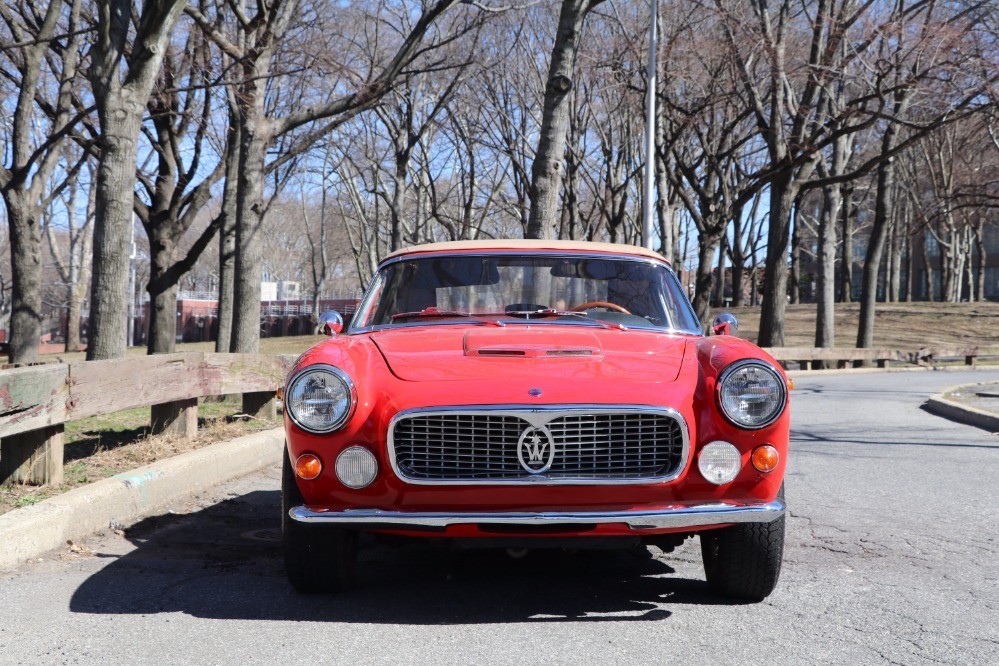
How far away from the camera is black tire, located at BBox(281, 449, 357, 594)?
13.7 feet

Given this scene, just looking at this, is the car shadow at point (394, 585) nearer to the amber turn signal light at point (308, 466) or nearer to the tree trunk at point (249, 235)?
the amber turn signal light at point (308, 466)

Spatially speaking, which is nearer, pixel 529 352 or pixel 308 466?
pixel 308 466

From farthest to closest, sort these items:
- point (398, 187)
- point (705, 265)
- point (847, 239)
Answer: point (847, 239) < point (398, 187) < point (705, 265)

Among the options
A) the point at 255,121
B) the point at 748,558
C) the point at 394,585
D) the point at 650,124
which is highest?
the point at 650,124

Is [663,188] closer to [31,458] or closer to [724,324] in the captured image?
[724,324]

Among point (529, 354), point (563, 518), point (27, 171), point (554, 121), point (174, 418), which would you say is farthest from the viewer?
point (27, 171)

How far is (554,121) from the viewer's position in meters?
14.5

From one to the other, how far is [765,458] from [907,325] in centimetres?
4039

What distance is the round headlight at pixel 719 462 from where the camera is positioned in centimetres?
400

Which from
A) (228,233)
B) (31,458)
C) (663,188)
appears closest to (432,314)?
(31,458)

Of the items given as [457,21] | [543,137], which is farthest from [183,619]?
[457,21]

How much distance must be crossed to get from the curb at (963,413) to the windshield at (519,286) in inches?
318

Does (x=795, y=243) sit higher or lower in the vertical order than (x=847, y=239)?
lower

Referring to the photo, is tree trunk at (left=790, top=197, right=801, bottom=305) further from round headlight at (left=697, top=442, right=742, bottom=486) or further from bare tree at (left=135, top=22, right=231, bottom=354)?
round headlight at (left=697, top=442, right=742, bottom=486)
